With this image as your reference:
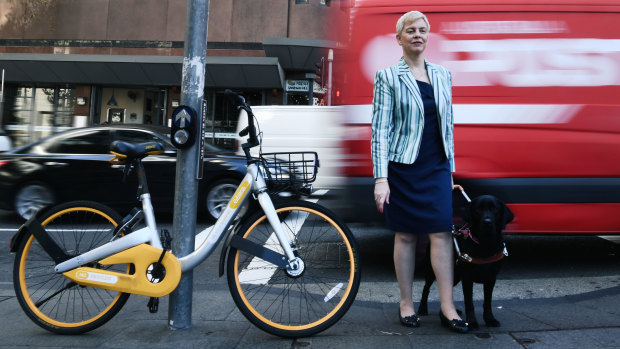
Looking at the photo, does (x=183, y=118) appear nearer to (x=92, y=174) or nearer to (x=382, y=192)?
(x=382, y=192)

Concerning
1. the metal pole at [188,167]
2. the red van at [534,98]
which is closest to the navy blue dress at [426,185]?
the metal pole at [188,167]

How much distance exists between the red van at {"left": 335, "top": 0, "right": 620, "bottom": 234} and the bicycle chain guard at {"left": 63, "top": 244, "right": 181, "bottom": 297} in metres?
2.13

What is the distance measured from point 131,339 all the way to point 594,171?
376 cm

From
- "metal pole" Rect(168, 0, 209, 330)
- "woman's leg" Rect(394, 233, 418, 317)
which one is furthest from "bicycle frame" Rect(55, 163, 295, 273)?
"woman's leg" Rect(394, 233, 418, 317)

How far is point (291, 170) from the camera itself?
10.00 feet

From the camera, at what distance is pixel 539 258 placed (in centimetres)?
548

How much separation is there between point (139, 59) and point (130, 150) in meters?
18.6

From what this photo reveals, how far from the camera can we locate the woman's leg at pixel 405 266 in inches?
130

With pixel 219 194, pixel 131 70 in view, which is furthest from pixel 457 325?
pixel 131 70

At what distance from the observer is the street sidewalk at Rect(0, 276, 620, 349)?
3000mm

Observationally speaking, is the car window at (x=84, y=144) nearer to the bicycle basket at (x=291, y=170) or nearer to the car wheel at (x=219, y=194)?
the car wheel at (x=219, y=194)

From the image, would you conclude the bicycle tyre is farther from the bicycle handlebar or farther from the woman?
the woman

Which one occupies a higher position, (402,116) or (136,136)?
(136,136)

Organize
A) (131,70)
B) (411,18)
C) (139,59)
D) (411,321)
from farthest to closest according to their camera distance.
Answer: (131,70)
(139,59)
(411,321)
(411,18)
